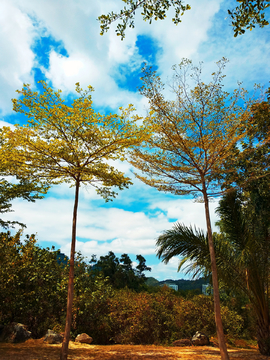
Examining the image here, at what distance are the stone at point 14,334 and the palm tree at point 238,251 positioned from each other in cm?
541

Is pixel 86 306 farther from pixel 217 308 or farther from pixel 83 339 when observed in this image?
pixel 217 308

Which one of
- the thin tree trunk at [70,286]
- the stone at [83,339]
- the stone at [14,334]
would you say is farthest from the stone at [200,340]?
the stone at [14,334]

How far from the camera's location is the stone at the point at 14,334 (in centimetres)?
885

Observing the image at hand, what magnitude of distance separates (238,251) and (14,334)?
8252mm

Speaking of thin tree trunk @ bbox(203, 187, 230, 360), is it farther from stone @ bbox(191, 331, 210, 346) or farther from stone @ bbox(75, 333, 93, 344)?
stone @ bbox(75, 333, 93, 344)

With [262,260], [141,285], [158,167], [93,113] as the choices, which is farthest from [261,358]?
[141,285]

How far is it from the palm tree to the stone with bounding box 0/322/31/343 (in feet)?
17.7

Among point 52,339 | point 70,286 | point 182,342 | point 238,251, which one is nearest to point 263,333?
point 238,251

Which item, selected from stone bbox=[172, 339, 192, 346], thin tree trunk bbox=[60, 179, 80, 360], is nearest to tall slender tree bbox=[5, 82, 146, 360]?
thin tree trunk bbox=[60, 179, 80, 360]

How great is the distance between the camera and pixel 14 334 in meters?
8.92

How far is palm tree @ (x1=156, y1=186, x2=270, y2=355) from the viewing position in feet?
28.6

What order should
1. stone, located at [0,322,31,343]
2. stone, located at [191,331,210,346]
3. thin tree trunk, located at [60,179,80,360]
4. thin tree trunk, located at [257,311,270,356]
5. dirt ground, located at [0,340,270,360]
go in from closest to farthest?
thin tree trunk, located at [60,179,80,360] → dirt ground, located at [0,340,270,360] → thin tree trunk, located at [257,311,270,356] → stone, located at [0,322,31,343] → stone, located at [191,331,210,346]

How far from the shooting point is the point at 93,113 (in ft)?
26.4

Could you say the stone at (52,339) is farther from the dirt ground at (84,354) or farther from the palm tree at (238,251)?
the palm tree at (238,251)
